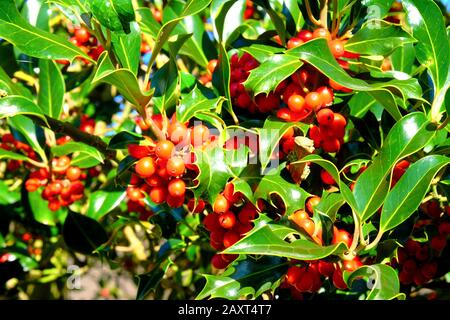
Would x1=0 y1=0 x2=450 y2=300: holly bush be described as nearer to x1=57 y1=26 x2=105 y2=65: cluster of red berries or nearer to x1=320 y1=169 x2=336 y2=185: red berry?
x1=320 y1=169 x2=336 y2=185: red berry

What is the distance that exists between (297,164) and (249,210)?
14 centimetres

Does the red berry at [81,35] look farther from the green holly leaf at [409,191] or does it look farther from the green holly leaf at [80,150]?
the green holly leaf at [409,191]

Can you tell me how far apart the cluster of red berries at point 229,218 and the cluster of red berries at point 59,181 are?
0.73m

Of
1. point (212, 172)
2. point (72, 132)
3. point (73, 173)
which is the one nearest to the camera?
point (212, 172)

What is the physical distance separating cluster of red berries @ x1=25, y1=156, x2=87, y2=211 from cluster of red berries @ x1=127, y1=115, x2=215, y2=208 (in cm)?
66

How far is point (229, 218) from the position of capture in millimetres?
1237

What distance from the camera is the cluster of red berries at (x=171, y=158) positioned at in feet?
3.96

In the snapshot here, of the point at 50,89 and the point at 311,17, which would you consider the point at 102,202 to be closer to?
the point at 50,89

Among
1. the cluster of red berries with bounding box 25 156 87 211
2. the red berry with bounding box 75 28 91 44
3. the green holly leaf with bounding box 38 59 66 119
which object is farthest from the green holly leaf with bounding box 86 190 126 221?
the red berry with bounding box 75 28 91 44

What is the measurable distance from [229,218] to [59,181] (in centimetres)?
84

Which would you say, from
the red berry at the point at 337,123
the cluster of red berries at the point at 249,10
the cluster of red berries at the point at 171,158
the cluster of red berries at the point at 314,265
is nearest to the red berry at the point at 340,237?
the cluster of red berries at the point at 314,265

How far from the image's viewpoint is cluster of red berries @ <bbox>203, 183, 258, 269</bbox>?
122 cm

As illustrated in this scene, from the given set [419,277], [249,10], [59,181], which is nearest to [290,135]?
[419,277]
